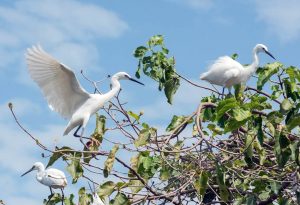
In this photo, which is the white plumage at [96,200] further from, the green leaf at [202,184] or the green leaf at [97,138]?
the green leaf at [202,184]

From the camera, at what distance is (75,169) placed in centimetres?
→ 603

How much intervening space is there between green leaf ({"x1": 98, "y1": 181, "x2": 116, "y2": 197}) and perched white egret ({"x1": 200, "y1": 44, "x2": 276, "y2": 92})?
3.59 m

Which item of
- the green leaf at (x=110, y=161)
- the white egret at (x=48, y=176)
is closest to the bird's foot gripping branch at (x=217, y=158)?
the green leaf at (x=110, y=161)

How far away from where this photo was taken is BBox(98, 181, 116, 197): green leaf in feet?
19.6

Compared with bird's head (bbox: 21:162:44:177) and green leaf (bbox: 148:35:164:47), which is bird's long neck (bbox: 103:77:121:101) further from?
bird's head (bbox: 21:162:44:177)

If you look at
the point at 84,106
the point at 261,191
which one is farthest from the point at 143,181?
the point at 84,106

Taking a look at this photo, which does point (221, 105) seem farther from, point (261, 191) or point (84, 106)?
point (84, 106)

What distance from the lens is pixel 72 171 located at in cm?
600

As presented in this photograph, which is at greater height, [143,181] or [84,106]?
[84,106]

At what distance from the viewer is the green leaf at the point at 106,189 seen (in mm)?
5977

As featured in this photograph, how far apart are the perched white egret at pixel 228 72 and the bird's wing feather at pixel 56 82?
5.06 ft

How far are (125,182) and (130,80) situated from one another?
10.7 ft

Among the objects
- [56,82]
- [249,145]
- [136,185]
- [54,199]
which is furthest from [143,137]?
[56,82]

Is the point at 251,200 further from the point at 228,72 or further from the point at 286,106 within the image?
the point at 228,72
